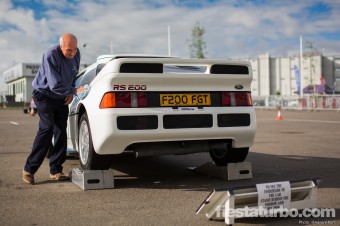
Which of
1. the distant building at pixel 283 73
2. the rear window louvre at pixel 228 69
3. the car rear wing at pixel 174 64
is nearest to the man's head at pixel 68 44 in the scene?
the car rear wing at pixel 174 64

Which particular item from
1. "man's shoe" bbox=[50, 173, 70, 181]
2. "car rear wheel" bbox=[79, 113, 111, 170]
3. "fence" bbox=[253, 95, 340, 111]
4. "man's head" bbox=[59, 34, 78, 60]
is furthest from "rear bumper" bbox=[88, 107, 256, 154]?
"fence" bbox=[253, 95, 340, 111]

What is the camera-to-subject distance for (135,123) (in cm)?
424

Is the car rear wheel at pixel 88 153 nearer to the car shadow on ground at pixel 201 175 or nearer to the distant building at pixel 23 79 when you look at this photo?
the car shadow on ground at pixel 201 175

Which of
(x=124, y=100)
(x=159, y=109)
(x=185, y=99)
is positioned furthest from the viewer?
(x=185, y=99)

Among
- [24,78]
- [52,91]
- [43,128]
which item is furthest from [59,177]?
[24,78]

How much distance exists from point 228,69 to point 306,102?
29037 mm

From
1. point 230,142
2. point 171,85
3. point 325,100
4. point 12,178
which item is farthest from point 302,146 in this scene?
point 325,100

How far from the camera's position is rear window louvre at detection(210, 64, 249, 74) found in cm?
459

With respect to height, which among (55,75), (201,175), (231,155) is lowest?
(201,175)

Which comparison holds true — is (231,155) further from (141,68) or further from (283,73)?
(283,73)

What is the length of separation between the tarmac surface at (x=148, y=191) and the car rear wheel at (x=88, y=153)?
0.28m

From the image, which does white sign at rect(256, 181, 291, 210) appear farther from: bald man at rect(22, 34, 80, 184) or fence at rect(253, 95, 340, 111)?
fence at rect(253, 95, 340, 111)

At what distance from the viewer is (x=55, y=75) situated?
464 cm

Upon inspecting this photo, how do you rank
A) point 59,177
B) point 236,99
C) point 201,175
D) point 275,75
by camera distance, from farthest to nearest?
point 275,75 → point 201,175 → point 59,177 → point 236,99
